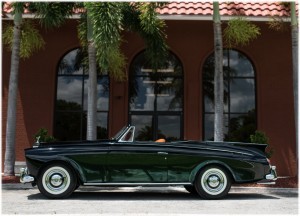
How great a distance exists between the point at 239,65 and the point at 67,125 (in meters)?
6.55

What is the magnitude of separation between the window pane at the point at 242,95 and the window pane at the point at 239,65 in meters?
0.26

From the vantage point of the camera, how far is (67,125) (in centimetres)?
1309

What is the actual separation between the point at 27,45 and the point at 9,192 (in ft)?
15.9

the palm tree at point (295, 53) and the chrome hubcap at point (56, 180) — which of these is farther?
the palm tree at point (295, 53)

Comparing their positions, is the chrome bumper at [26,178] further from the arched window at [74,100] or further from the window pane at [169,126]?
the window pane at [169,126]

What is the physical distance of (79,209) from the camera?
19.4 feet

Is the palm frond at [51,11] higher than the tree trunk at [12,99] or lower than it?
higher

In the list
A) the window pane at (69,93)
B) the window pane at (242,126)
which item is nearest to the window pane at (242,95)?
the window pane at (242,126)

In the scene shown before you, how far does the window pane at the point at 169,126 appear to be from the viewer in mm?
13078

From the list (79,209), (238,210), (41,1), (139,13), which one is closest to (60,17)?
(41,1)

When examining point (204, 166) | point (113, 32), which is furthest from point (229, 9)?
point (204, 166)

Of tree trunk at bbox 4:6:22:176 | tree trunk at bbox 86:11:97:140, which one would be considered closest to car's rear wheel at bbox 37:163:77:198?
tree trunk at bbox 86:11:97:140

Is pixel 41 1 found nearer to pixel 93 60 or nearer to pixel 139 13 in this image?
pixel 93 60

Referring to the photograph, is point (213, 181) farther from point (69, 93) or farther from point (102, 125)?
point (69, 93)
